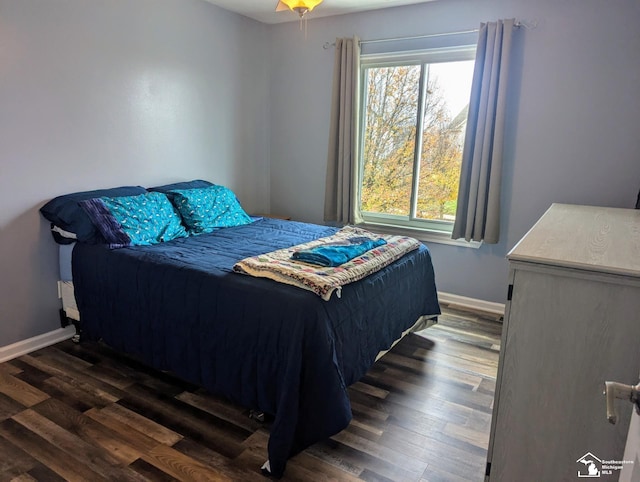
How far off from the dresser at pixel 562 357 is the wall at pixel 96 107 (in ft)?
9.06

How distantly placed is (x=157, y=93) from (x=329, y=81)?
1.56m

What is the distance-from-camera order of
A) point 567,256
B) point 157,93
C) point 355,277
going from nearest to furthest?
point 567,256 < point 355,277 < point 157,93

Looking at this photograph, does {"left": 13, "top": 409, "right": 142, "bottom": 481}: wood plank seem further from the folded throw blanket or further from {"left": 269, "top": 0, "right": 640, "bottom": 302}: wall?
{"left": 269, "top": 0, "right": 640, "bottom": 302}: wall

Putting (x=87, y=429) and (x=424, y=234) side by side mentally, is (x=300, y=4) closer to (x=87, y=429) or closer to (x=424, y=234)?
(x=424, y=234)

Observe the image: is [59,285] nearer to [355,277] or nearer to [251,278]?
[251,278]

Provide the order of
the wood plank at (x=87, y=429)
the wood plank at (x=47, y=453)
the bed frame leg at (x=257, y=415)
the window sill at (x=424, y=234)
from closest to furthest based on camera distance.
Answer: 1. the wood plank at (x=47, y=453)
2. the wood plank at (x=87, y=429)
3. the bed frame leg at (x=257, y=415)
4. the window sill at (x=424, y=234)

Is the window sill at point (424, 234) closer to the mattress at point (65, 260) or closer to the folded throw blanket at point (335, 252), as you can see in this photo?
the folded throw blanket at point (335, 252)

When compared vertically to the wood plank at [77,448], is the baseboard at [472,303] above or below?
above

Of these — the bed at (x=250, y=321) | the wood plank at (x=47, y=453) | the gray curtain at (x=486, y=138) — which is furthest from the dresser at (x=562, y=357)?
the gray curtain at (x=486, y=138)

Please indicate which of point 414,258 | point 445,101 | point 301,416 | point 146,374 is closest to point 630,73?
point 445,101

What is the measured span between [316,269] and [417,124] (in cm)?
218

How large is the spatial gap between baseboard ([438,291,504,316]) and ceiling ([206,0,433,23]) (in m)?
2.45

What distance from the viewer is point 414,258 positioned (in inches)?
110

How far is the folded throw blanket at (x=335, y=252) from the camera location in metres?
2.24
